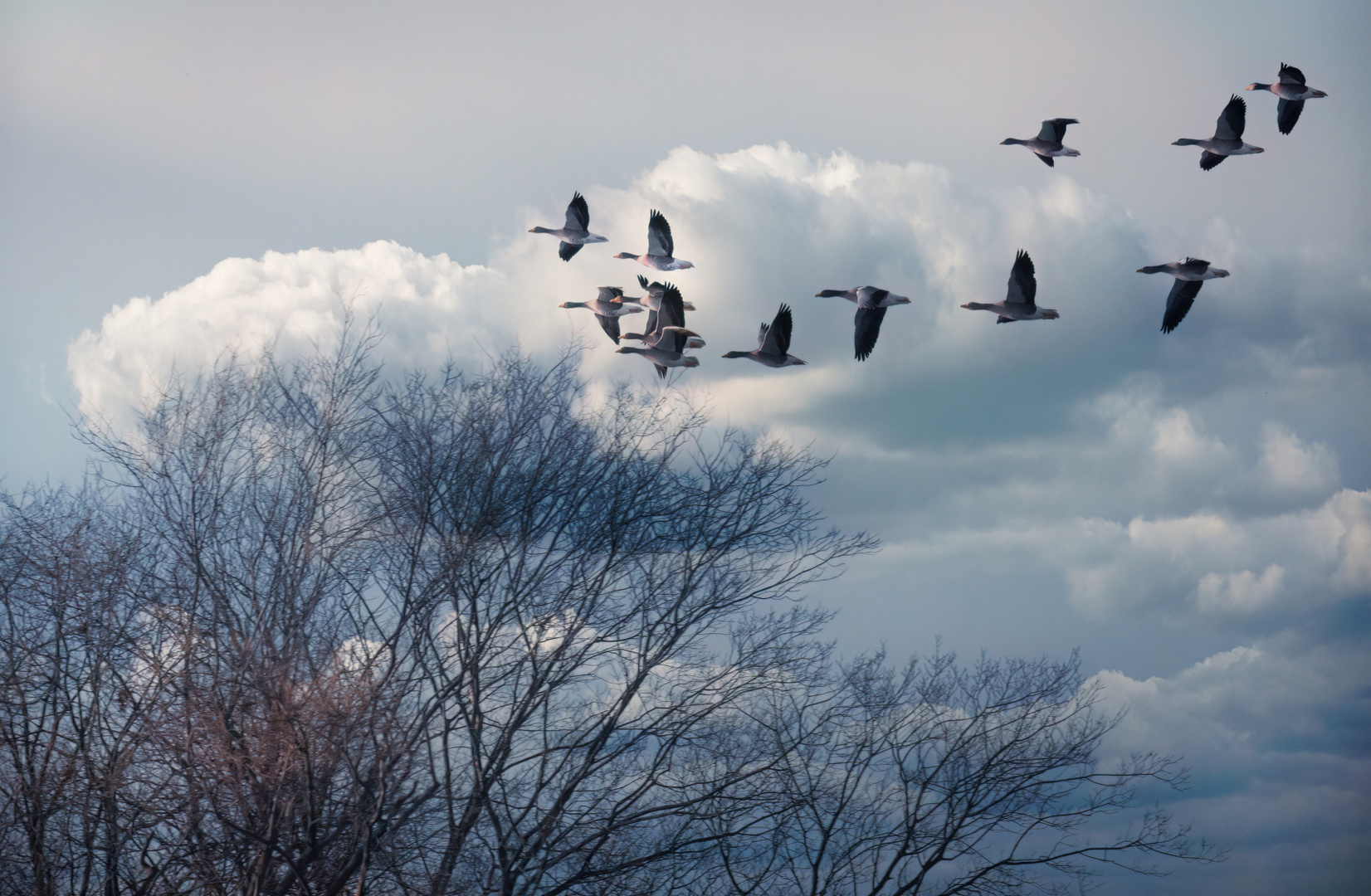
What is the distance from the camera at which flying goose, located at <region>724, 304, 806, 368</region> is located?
15.0 meters

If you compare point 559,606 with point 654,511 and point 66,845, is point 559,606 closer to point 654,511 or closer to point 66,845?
point 654,511

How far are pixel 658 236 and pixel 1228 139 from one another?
27.6ft

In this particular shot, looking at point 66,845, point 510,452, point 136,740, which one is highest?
point 510,452

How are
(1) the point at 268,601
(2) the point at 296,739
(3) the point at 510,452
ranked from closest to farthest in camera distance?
(2) the point at 296,739
(1) the point at 268,601
(3) the point at 510,452

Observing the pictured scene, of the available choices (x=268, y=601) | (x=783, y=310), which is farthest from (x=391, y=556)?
(x=783, y=310)

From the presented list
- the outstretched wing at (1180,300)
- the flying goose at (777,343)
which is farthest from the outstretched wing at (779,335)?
the outstretched wing at (1180,300)

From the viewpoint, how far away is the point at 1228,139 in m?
15.6

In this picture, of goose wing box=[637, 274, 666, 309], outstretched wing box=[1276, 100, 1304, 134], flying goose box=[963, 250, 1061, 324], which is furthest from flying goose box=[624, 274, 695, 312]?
outstretched wing box=[1276, 100, 1304, 134]

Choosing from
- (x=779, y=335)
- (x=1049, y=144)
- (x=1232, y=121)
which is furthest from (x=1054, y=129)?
(x=779, y=335)

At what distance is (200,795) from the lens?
12.9 metres

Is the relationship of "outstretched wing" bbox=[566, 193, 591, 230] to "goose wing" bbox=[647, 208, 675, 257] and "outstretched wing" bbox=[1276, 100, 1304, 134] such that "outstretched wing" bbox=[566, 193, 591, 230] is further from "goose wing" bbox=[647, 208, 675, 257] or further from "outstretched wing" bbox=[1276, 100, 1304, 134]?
"outstretched wing" bbox=[1276, 100, 1304, 134]

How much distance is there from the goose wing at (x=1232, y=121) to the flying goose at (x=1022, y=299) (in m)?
3.71

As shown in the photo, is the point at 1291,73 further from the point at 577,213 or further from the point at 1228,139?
the point at 577,213

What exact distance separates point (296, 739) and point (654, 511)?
6135 mm
